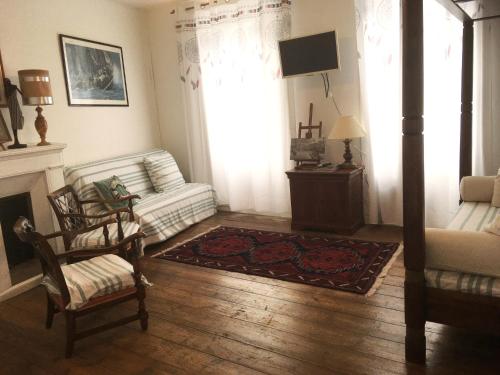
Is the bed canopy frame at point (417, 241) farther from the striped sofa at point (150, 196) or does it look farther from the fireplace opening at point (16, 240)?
the fireplace opening at point (16, 240)

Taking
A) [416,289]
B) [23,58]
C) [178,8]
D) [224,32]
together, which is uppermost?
[178,8]

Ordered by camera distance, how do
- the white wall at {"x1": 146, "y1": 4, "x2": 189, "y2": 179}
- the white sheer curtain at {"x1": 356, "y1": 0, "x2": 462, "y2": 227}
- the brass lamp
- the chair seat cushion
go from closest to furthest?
the chair seat cushion
the brass lamp
the white sheer curtain at {"x1": 356, "y1": 0, "x2": 462, "y2": 227}
the white wall at {"x1": 146, "y1": 4, "x2": 189, "y2": 179}

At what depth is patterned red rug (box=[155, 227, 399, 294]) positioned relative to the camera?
2979 mm

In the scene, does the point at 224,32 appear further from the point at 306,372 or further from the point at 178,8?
the point at 306,372

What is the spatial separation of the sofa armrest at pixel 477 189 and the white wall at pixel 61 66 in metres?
3.73

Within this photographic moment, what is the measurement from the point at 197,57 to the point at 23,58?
1919mm

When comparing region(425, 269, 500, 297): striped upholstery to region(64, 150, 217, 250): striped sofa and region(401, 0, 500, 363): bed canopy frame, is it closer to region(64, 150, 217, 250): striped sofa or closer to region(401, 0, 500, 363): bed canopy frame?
region(401, 0, 500, 363): bed canopy frame

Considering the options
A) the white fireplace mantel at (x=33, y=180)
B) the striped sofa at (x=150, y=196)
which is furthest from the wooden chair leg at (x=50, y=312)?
the striped sofa at (x=150, y=196)

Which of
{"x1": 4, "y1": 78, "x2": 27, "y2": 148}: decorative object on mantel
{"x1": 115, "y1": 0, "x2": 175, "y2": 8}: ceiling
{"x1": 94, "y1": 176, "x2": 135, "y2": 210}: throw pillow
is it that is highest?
{"x1": 115, "y1": 0, "x2": 175, "y2": 8}: ceiling

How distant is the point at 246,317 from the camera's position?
8.26 feet


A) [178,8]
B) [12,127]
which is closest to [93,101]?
[12,127]

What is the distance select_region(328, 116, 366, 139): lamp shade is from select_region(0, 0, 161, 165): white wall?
8.55 feet

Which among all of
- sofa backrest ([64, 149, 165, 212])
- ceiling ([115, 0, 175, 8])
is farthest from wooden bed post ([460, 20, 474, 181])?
ceiling ([115, 0, 175, 8])

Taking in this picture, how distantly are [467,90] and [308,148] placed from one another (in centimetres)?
153
